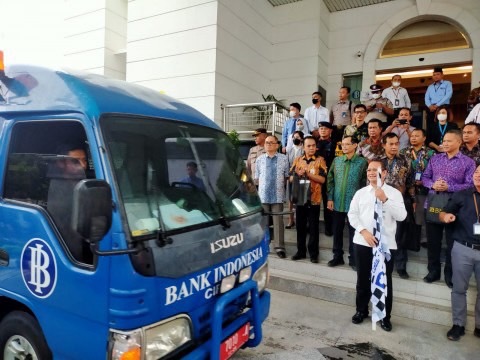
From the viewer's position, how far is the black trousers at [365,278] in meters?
3.70

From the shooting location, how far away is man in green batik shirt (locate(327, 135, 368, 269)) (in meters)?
4.64

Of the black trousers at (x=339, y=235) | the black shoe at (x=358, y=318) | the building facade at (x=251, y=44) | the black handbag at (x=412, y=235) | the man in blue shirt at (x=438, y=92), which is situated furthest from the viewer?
the building facade at (x=251, y=44)

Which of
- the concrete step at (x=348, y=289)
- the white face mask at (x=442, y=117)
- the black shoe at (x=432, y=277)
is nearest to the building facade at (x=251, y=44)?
the white face mask at (x=442, y=117)

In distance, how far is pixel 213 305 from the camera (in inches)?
83.5

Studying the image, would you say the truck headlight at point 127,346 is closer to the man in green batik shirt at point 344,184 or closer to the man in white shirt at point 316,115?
the man in green batik shirt at point 344,184

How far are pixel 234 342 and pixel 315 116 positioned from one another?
19.8 feet

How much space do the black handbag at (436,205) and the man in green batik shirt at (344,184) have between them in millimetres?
912

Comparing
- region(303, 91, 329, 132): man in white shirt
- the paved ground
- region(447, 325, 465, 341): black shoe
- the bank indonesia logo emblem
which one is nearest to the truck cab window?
the bank indonesia logo emblem

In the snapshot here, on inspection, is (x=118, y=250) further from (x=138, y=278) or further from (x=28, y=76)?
(x=28, y=76)

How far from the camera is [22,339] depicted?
2.14 meters

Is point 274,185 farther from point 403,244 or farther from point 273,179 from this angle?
point 403,244

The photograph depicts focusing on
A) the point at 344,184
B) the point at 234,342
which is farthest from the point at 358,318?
the point at 234,342

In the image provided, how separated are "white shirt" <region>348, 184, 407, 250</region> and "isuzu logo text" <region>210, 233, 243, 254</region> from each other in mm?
1874

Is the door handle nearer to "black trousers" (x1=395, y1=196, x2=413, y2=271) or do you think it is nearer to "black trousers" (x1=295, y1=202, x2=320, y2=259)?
"black trousers" (x1=295, y1=202, x2=320, y2=259)
